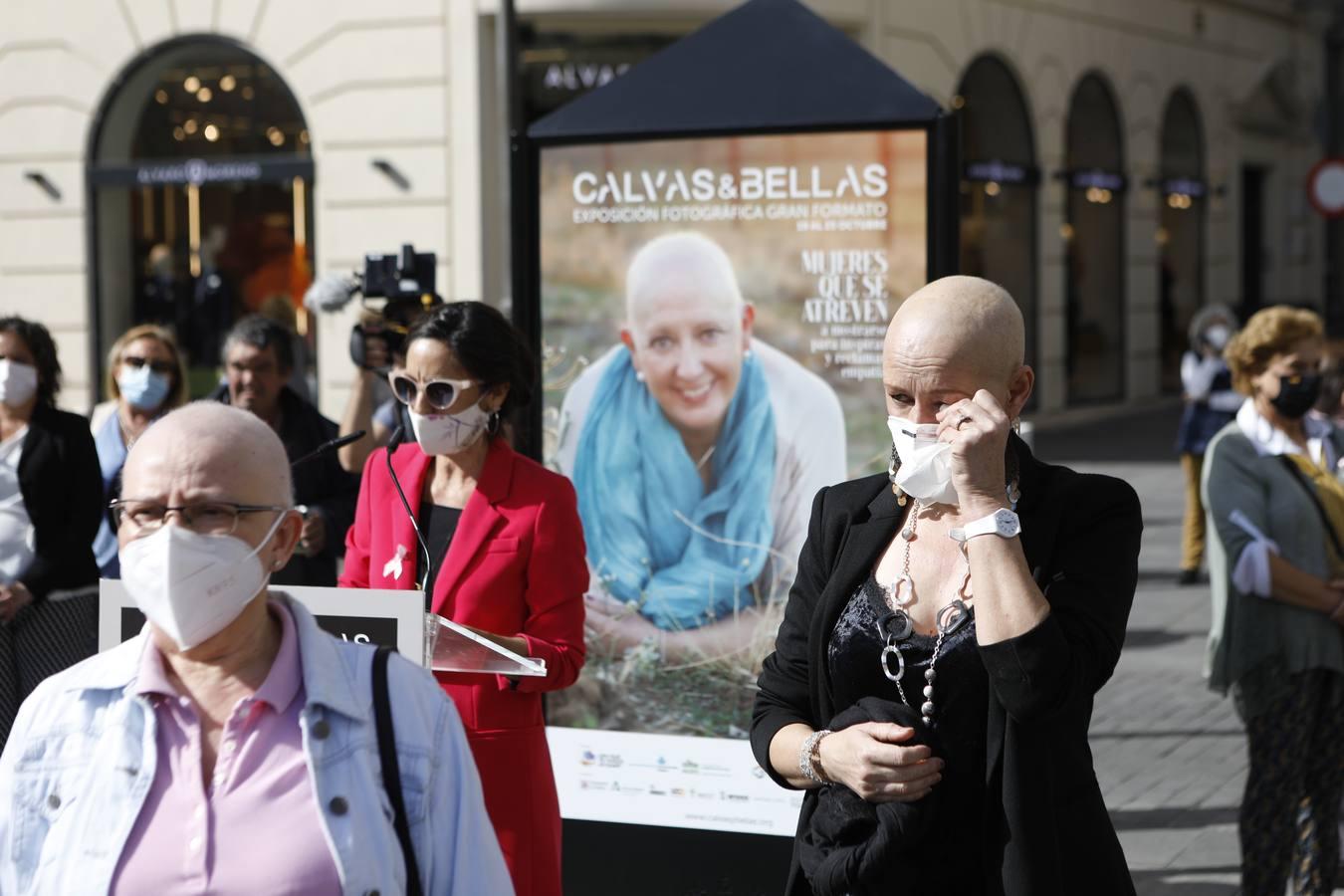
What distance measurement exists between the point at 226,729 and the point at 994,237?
22.5 m

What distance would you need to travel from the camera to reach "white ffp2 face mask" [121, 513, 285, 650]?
266cm

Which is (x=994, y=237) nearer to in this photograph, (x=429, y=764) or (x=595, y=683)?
(x=595, y=683)

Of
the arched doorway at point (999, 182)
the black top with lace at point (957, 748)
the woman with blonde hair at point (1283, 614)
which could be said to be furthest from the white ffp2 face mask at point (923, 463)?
the arched doorway at point (999, 182)

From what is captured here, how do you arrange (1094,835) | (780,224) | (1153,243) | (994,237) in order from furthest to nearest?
(1153,243)
(994,237)
(780,224)
(1094,835)

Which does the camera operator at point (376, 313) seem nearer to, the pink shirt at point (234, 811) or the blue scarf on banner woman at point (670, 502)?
the blue scarf on banner woman at point (670, 502)

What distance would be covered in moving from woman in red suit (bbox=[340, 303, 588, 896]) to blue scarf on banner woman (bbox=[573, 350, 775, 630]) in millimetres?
1320

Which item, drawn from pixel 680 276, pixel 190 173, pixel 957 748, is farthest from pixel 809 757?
pixel 190 173

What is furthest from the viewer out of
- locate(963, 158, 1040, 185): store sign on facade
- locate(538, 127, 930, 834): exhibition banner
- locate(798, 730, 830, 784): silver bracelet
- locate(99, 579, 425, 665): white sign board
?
locate(963, 158, 1040, 185): store sign on facade

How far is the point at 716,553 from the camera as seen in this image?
5.92m

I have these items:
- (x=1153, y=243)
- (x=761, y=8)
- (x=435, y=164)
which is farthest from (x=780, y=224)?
(x=1153, y=243)

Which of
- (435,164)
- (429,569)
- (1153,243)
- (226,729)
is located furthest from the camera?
(1153,243)

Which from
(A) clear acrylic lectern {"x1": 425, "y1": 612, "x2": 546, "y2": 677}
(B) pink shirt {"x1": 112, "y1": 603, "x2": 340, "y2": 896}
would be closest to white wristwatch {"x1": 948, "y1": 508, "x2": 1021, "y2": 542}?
(B) pink shirt {"x1": 112, "y1": 603, "x2": 340, "y2": 896}

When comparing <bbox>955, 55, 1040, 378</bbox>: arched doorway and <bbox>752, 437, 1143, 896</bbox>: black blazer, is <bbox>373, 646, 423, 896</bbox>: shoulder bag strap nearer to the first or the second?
<bbox>752, 437, 1143, 896</bbox>: black blazer

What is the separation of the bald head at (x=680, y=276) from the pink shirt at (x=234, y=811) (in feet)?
11.0
